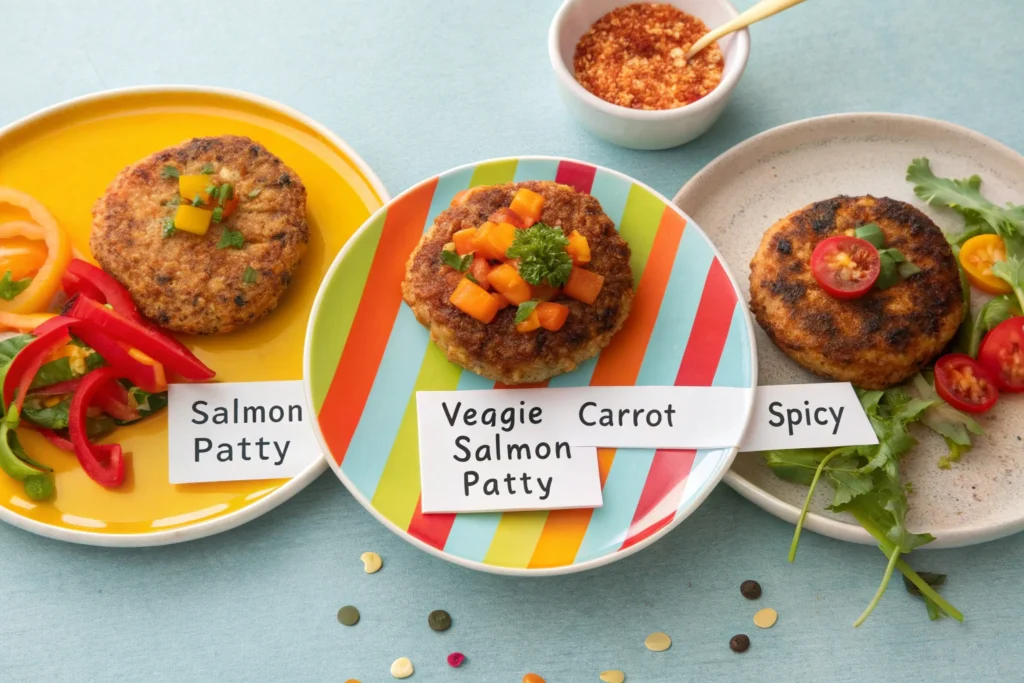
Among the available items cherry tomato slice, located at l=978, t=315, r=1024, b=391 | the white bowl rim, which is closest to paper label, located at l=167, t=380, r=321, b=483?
the white bowl rim

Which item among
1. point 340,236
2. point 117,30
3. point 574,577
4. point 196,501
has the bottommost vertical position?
point 574,577

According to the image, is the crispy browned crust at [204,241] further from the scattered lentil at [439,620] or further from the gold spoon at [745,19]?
the gold spoon at [745,19]

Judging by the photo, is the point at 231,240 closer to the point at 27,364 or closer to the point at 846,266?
the point at 27,364

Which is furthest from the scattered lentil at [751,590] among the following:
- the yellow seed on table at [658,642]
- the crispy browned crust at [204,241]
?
the crispy browned crust at [204,241]

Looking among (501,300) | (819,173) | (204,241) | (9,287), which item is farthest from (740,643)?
(9,287)

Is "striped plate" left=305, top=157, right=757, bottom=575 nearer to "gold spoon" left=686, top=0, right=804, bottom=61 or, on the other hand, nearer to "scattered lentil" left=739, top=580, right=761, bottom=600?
"scattered lentil" left=739, top=580, right=761, bottom=600

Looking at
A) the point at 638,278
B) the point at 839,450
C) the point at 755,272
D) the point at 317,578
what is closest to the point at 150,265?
the point at 317,578

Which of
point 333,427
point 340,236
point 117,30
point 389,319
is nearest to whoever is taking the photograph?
point 333,427

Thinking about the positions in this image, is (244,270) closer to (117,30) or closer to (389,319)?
(389,319)
